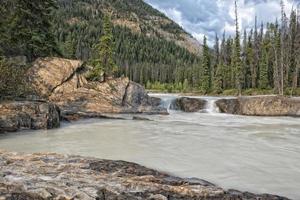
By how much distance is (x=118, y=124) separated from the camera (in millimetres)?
27000

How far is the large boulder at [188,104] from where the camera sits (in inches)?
1708

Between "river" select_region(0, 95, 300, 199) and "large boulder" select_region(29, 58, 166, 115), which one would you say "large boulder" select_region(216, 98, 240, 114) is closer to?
"large boulder" select_region(29, 58, 166, 115)

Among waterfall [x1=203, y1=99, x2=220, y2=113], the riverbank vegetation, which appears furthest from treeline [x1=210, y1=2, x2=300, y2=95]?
waterfall [x1=203, y1=99, x2=220, y2=113]

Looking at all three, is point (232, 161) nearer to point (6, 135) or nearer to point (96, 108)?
point (6, 135)

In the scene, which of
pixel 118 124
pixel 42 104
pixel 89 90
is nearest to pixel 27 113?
pixel 42 104

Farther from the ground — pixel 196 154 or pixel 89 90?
pixel 89 90

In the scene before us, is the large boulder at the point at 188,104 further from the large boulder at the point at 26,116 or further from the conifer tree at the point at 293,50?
the conifer tree at the point at 293,50

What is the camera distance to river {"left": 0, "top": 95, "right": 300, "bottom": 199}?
12594mm

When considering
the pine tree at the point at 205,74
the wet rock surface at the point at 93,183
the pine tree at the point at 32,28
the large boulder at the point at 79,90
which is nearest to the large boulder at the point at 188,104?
the large boulder at the point at 79,90

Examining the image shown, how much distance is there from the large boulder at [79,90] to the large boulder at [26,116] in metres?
5.80

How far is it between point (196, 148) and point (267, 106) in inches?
928

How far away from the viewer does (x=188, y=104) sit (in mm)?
43844

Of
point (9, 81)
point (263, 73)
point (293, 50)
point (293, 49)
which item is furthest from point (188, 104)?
point (293, 50)

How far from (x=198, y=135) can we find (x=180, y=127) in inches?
167
